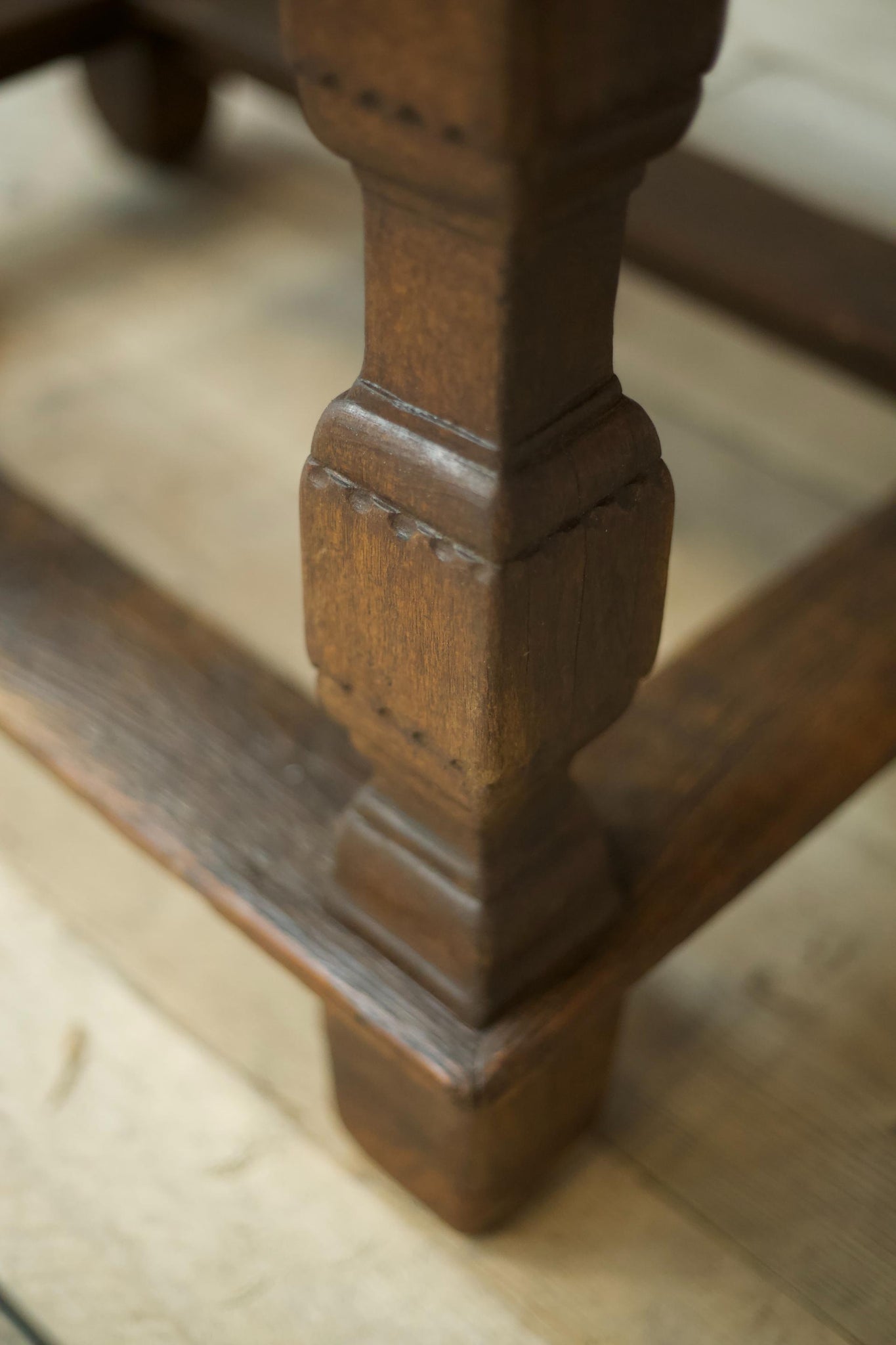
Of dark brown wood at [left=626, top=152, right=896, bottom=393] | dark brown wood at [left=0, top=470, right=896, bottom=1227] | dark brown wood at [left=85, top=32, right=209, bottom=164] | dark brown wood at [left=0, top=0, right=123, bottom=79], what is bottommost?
dark brown wood at [left=85, top=32, right=209, bottom=164]

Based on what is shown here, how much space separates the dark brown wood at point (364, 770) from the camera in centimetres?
67

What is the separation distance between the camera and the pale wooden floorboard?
0.75 m

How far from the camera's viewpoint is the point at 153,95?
160 centimetres

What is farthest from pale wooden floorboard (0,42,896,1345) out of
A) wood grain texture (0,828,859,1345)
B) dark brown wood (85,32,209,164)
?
dark brown wood (85,32,209,164)

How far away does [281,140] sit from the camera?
5.83ft

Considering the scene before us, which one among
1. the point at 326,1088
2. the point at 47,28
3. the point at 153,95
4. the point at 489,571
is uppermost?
the point at 489,571

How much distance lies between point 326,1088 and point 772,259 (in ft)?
2.36

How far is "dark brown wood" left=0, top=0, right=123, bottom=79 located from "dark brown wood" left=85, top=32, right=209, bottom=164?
13 cm

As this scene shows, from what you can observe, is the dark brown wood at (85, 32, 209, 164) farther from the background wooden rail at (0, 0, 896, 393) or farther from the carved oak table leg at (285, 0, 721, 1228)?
the carved oak table leg at (285, 0, 721, 1228)

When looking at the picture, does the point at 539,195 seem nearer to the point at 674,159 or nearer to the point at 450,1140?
the point at 450,1140

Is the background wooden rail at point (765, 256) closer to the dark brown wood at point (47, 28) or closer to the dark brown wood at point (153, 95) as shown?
the dark brown wood at point (47, 28)

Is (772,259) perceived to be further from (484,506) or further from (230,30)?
(484,506)

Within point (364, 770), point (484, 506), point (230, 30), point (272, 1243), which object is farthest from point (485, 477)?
point (230, 30)

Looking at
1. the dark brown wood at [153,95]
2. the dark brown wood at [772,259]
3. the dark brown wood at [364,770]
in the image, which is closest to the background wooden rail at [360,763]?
the dark brown wood at [364,770]
